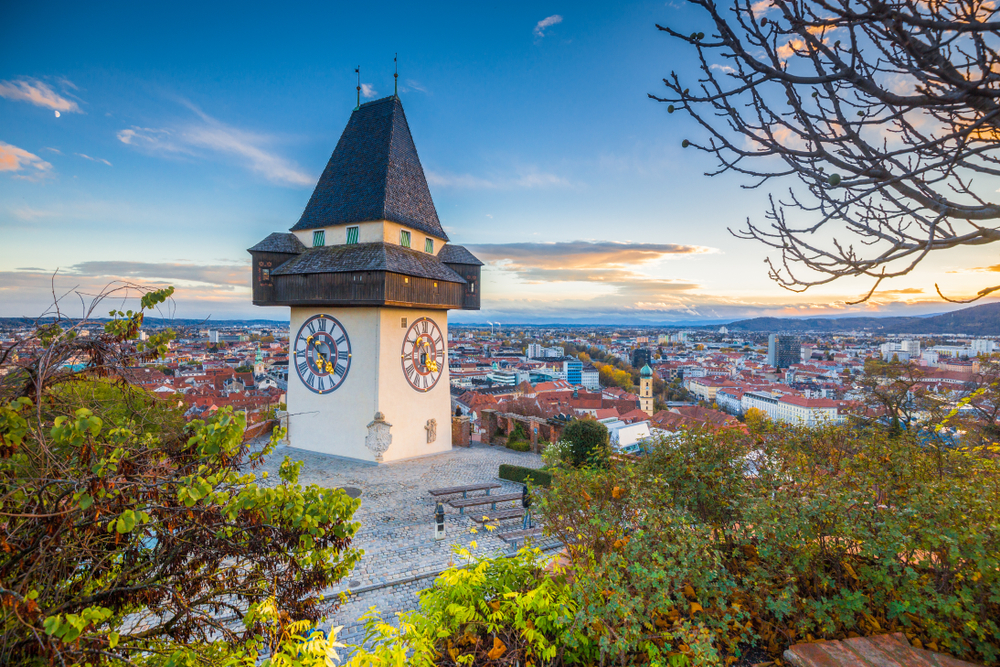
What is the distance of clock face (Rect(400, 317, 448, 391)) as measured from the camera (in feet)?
41.6

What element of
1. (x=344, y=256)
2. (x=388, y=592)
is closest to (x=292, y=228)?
(x=344, y=256)

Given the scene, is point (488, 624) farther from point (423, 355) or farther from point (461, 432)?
point (461, 432)

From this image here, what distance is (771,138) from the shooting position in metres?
2.42

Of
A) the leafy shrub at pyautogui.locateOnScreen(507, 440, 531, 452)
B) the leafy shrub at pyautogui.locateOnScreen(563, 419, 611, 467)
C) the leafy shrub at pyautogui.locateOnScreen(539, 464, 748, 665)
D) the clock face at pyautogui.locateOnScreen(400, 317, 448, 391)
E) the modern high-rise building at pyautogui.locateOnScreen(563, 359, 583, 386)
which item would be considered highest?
the clock face at pyautogui.locateOnScreen(400, 317, 448, 391)

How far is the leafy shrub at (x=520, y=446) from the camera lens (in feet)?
46.2

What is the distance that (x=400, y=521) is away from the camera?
27.1 ft

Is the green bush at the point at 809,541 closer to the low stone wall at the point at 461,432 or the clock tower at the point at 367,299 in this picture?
the clock tower at the point at 367,299

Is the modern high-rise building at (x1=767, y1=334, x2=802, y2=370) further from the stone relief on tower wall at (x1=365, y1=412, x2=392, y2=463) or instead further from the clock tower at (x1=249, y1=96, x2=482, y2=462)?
the stone relief on tower wall at (x1=365, y1=412, x2=392, y2=463)

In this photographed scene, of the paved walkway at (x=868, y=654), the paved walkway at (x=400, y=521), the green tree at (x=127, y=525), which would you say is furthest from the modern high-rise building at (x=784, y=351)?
the green tree at (x=127, y=525)

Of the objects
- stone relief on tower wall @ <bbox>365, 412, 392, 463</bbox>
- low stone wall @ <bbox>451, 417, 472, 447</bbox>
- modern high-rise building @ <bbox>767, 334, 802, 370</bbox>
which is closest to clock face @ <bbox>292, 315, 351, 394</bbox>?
stone relief on tower wall @ <bbox>365, 412, 392, 463</bbox>

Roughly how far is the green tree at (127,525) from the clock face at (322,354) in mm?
10153

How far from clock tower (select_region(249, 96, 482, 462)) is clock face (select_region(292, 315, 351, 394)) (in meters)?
0.03

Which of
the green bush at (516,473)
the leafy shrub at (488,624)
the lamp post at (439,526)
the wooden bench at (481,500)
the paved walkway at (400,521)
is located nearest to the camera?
the leafy shrub at (488,624)

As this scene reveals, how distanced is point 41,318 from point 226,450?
3.24ft
